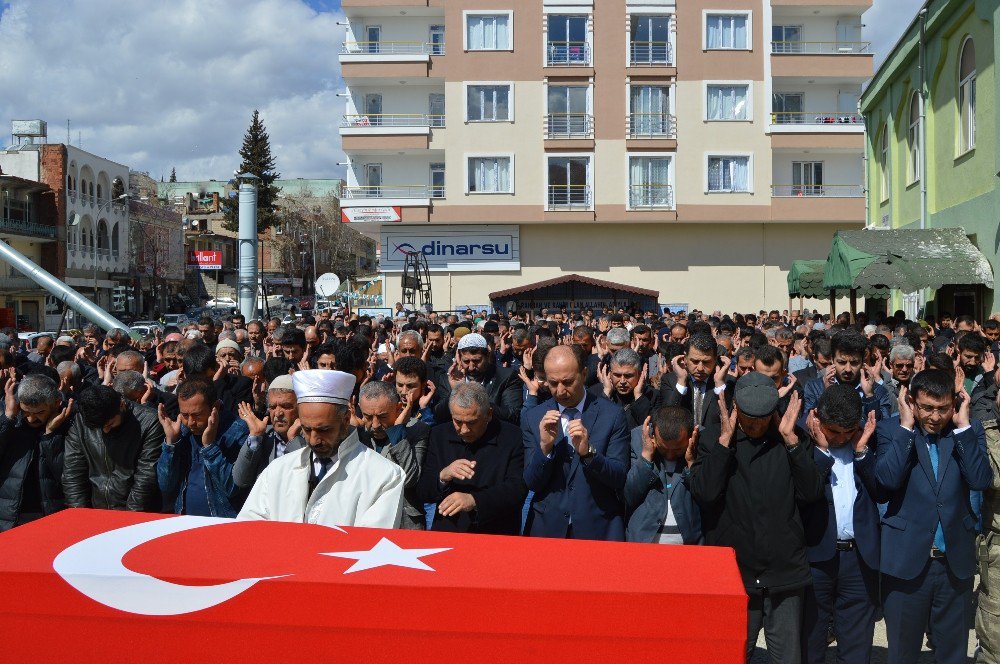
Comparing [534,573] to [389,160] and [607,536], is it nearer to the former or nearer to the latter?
[607,536]

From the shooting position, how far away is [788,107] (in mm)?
39125

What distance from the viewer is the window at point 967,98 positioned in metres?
17.7

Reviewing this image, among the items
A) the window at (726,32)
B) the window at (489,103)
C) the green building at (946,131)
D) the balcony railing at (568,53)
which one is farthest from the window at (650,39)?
the green building at (946,131)

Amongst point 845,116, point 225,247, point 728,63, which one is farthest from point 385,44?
point 225,247

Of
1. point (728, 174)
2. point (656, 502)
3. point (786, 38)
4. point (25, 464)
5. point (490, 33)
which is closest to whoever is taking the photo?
point (656, 502)

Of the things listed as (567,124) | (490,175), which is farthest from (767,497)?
(567,124)

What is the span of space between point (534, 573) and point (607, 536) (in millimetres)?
1872

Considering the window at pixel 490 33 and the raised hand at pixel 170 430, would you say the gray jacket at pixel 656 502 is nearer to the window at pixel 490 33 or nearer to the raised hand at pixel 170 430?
the raised hand at pixel 170 430

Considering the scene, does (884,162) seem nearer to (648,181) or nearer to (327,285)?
(648,181)

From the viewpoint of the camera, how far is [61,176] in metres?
55.3

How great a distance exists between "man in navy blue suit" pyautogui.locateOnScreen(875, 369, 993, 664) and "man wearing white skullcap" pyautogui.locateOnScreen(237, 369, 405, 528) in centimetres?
281

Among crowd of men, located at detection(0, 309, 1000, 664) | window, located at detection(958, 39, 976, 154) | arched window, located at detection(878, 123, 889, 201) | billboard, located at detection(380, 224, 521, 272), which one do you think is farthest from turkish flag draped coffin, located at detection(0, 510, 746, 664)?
billboard, located at detection(380, 224, 521, 272)

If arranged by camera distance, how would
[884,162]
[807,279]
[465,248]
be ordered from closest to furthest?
1. [884,162]
2. [807,279]
3. [465,248]

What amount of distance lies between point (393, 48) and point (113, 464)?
3541 cm
